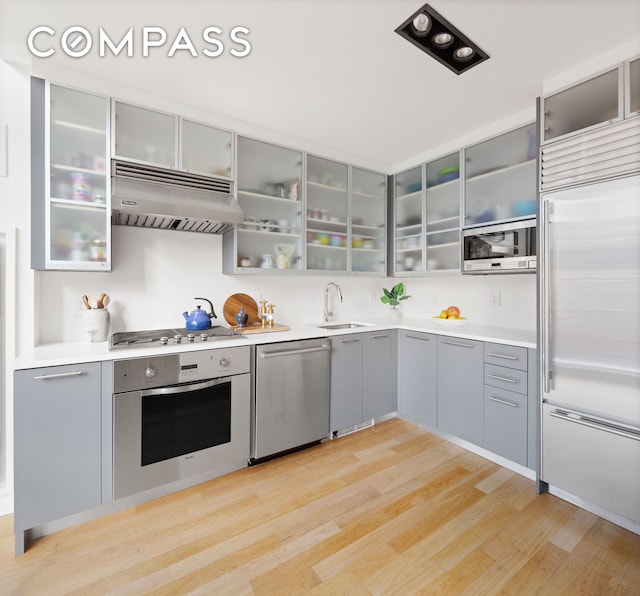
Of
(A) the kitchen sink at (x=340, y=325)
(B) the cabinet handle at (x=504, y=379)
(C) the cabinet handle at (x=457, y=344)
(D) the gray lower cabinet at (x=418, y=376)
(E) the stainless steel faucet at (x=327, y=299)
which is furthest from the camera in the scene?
(E) the stainless steel faucet at (x=327, y=299)

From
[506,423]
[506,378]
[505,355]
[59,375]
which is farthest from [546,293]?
[59,375]

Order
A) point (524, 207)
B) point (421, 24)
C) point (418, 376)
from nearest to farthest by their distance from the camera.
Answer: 1. point (421, 24)
2. point (524, 207)
3. point (418, 376)

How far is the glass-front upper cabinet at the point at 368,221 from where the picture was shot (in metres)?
3.22

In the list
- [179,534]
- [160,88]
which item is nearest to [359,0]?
[160,88]

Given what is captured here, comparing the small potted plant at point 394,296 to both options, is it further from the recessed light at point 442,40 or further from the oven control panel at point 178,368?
the recessed light at point 442,40

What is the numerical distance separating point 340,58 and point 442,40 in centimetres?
54

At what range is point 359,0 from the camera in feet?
4.80

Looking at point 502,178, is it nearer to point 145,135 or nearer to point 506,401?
point 506,401

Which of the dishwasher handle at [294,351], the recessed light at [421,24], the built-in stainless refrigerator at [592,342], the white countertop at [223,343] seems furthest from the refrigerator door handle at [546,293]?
the dishwasher handle at [294,351]

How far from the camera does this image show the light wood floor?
1.42 meters

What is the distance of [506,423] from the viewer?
2.24m

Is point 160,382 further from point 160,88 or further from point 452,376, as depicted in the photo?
point 452,376

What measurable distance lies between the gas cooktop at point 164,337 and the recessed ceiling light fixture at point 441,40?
2.03 metres

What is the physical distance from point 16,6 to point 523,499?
3.72 m
